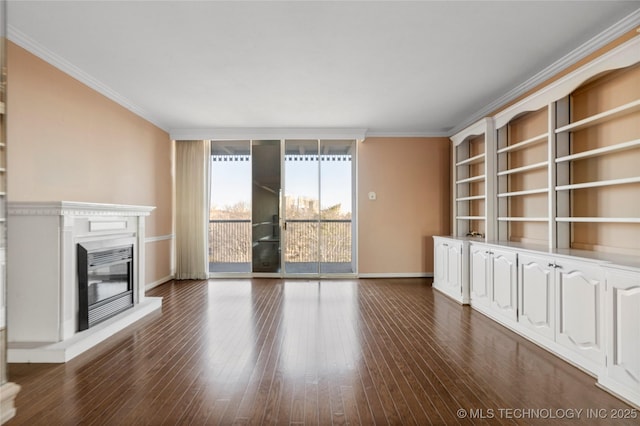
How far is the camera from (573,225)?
3.53 m

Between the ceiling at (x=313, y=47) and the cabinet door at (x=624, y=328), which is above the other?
the ceiling at (x=313, y=47)

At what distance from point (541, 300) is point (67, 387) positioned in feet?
13.1

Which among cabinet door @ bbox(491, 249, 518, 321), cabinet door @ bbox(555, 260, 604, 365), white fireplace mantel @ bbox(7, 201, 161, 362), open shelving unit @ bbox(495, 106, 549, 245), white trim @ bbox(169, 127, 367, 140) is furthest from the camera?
white trim @ bbox(169, 127, 367, 140)

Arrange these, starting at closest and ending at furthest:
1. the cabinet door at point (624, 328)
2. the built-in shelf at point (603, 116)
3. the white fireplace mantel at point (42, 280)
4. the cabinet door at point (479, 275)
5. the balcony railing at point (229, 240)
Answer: the cabinet door at point (624, 328), the built-in shelf at point (603, 116), the white fireplace mantel at point (42, 280), the cabinet door at point (479, 275), the balcony railing at point (229, 240)

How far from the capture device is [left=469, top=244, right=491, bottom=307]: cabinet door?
422cm

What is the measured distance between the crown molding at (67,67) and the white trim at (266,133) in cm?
121

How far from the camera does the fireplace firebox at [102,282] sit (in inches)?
127

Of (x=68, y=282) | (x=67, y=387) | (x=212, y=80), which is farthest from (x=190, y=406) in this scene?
(x=212, y=80)

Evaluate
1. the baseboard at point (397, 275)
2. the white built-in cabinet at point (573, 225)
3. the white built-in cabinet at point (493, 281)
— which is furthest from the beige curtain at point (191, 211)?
the white built-in cabinet at point (493, 281)

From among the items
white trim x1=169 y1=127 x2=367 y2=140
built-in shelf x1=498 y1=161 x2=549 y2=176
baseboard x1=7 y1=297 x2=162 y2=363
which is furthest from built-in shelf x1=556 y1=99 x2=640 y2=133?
baseboard x1=7 y1=297 x2=162 y2=363

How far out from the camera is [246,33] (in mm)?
3072

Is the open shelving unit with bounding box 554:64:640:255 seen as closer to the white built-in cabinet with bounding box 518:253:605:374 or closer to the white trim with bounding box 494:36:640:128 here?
the white trim with bounding box 494:36:640:128

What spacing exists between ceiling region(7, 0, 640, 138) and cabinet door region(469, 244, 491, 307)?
7.04 ft

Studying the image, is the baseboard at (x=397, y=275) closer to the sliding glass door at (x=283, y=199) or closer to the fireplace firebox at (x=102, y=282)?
the sliding glass door at (x=283, y=199)
